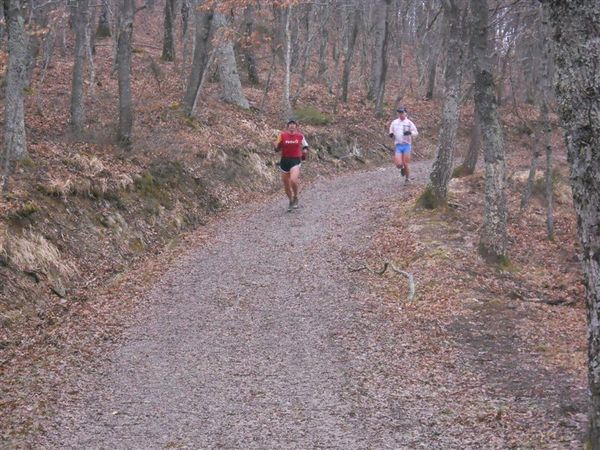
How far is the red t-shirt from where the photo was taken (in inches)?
613

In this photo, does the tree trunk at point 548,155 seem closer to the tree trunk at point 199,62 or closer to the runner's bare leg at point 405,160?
the runner's bare leg at point 405,160

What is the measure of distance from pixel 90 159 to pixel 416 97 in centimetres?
2721

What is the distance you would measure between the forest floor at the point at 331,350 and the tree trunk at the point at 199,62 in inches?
279

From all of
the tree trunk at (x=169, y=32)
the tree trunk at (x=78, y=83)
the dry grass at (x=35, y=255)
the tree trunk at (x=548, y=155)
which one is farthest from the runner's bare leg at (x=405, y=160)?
the tree trunk at (x=169, y=32)

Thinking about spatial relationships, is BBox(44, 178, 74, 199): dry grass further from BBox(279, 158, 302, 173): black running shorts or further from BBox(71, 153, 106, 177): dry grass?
BBox(279, 158, 302, 173): black running shorts

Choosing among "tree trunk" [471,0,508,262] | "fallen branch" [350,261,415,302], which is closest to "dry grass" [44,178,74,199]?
"fallen branch" [350,261,415,302]

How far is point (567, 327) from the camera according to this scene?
9.40m

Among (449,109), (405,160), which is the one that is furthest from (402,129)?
(449,109)

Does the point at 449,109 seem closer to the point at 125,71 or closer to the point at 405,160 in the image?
the point at 405,160

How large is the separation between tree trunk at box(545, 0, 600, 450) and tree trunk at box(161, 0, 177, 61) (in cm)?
2610

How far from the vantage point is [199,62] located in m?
19.4

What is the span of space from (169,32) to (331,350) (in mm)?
24215

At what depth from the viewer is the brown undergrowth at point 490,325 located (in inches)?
245

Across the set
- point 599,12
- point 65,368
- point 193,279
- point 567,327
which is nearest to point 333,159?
point 193,279
